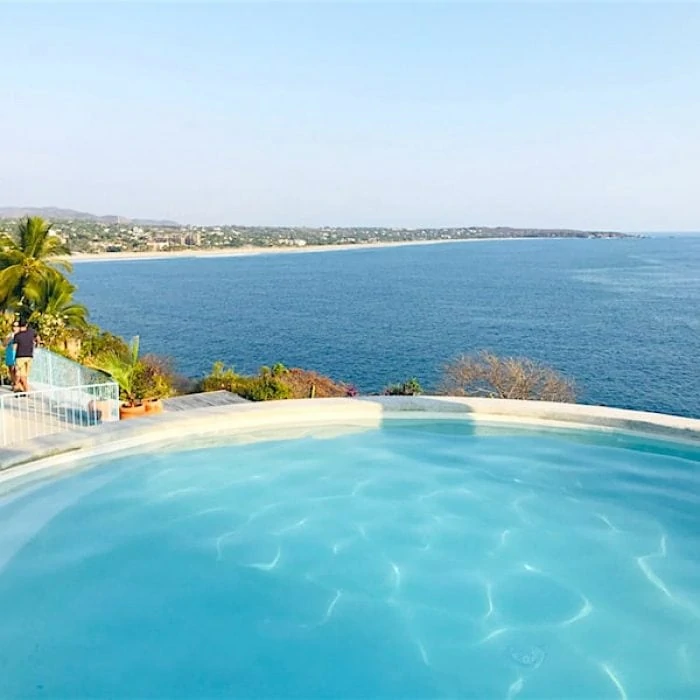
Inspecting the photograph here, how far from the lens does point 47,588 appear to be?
269 inches

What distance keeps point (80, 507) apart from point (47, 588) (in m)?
1.75

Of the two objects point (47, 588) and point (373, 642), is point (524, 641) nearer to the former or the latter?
point (373, 642)

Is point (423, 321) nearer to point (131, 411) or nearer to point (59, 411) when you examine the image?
point (131, 411)

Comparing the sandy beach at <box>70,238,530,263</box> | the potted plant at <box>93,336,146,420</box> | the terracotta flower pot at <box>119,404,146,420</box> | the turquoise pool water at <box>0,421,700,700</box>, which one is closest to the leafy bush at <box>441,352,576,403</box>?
the turquoise pool water at <box>0,421,700,700</box>

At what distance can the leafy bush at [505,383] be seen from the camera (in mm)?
21391

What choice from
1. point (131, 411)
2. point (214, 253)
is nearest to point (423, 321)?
point (131, 411)

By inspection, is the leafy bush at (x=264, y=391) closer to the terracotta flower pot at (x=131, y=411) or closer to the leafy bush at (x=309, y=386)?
the leafy bush at (x=309, y=386)

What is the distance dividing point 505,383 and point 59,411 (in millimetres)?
13962

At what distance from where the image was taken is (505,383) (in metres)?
21.6

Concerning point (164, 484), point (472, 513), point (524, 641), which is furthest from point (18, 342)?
point (524, 641)

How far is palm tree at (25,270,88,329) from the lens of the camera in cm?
2009

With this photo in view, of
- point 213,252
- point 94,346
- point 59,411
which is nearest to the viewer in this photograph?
point 59,411

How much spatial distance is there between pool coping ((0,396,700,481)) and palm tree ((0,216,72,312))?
11828 millimetres

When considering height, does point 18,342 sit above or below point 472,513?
above
